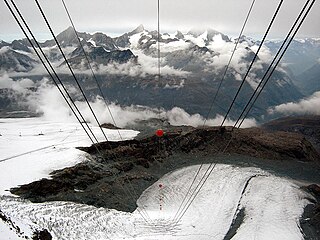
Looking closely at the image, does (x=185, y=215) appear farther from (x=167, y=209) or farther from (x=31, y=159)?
(x=31, y=159)

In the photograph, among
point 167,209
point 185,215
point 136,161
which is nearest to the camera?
point 185,215

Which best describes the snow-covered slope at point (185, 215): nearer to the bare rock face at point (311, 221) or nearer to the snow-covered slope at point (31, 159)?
the bare rock face at point (311, 221)

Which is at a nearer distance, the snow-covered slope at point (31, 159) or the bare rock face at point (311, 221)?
the bare rock face at point (311, 221)

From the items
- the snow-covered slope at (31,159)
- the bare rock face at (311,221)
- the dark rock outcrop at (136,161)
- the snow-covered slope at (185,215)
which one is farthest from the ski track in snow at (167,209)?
the dark rock outcrop at (136,161)

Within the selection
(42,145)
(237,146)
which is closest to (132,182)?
(42,145)

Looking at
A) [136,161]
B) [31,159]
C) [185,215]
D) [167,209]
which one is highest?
[136,161]

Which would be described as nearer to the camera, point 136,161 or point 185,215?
point 185,215

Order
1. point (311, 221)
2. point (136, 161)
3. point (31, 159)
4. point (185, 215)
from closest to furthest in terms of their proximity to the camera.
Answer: point (311, 221), point (185, 215), point (31, 159), point (136, 161)

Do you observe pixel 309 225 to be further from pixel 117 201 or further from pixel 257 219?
pixel 117 201

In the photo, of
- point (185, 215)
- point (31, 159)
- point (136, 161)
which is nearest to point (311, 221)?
point (185, 215)
